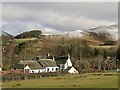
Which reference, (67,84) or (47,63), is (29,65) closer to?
(47,63)

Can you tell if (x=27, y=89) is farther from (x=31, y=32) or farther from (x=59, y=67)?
(x=31, y=32)

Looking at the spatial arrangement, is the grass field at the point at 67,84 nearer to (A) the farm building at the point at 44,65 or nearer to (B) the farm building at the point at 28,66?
(B) the farm building at the point at 28,66

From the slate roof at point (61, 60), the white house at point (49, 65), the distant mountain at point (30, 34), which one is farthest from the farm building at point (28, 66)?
the distant mountain at point (30, 34)

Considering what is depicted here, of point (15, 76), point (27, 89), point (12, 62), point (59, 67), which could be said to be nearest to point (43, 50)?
point (59, 67)

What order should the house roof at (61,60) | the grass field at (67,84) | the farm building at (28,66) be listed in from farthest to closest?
the house roof at (61,60), the farm building at (28,66), the grass field at (67,84)

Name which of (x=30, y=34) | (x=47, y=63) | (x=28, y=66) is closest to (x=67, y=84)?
(x=28, y=66)

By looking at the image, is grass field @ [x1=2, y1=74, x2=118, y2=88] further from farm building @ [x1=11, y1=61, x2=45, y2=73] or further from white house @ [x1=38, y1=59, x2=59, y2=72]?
white house @ [x1=38, y1=59, x2=59, y2=72]

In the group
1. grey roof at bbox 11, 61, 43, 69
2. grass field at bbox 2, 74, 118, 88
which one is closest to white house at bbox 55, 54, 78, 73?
grey roof at bbox 11, 61, 43, 69

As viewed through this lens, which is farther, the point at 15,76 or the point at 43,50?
the point at 43,50

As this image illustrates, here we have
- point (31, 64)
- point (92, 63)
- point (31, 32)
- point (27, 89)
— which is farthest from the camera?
point (31, 32)

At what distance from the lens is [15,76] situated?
5025 centimetres

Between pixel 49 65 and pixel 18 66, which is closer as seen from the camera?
pixel 18 66

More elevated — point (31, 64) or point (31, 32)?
point (31, 32)

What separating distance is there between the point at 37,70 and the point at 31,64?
2359mm
